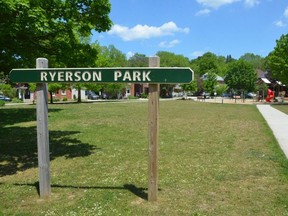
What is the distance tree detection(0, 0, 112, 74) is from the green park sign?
1.91 m

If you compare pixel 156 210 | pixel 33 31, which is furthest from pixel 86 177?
pixel 33 31

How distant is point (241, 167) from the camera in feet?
26.3

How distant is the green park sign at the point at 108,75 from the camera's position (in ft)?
17.1

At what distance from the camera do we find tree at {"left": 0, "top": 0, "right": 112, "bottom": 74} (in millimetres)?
7766

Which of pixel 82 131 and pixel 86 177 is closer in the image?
pixel 86 177

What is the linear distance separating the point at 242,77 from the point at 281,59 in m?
39.7

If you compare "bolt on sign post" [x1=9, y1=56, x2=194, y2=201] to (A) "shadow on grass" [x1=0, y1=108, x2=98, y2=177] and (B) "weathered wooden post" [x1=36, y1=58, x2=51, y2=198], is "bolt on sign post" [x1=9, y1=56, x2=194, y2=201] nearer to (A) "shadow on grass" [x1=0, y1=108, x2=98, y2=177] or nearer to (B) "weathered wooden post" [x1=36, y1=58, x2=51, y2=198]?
(B) "weathered wooden post" [x1=36, y1=58, x2=51, y2=198]

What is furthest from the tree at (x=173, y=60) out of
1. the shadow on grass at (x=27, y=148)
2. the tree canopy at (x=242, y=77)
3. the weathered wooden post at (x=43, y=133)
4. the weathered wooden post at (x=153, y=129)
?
the weathered wooden post at (x=153, y=129)

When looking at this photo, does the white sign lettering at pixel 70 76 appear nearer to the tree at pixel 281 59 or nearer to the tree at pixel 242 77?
the tree at pixel 281 59

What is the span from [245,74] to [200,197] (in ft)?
270

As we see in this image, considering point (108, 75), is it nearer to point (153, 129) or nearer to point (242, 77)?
point (153, 129)

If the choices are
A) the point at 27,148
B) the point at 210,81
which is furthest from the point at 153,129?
the point at 210,81

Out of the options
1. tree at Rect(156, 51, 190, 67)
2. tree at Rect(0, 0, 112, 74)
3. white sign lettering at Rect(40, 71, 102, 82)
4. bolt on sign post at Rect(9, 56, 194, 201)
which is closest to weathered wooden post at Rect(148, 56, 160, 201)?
bolt on sign post at Rect(9, 56, 194, 201)

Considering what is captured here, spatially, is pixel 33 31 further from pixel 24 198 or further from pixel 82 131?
pixel 82 131
